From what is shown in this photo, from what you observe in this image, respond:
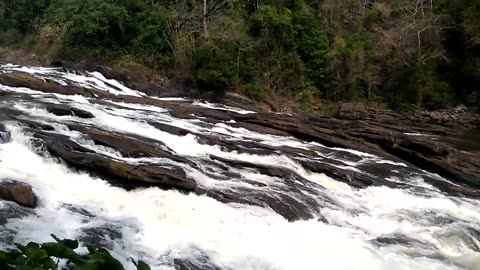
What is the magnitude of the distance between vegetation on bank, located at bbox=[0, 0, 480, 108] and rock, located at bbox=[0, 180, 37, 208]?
15570 mm

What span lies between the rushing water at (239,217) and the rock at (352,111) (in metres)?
9.84

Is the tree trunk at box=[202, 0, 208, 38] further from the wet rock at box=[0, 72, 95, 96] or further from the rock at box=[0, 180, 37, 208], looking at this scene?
the rock at box=[0, 180, 37, 208]

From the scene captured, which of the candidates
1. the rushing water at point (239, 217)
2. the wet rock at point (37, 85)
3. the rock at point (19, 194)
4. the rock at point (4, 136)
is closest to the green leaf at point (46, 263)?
the rushing water at point (239, 217)

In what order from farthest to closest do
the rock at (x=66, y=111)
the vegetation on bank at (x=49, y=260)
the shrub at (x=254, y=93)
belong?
the shrub at (x=254, y=93)
the rock at (x=66, y=111)
the vegetation on bank at (x=49, y=260)

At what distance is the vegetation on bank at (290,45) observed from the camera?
963 inches

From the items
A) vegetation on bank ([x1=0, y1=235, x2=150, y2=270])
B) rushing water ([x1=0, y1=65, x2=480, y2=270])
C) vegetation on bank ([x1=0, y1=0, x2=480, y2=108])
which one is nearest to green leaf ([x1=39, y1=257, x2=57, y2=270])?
vegetation on bank ([x1=0, y1=235, x2=150, y2=270])

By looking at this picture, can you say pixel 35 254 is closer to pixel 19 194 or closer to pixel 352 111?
pixel 19 194

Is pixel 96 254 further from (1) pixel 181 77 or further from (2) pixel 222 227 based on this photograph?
(1) pixel 181 77

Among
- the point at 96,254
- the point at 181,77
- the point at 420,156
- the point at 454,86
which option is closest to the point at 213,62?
the point at 181,77

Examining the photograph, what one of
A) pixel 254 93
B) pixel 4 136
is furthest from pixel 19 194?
pixel 254 93

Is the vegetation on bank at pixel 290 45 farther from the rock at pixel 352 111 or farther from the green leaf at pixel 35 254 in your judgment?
the green leaf at pixel 35 254

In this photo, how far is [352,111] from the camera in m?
23.6

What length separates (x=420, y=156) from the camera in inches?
579

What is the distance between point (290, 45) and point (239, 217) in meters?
18.0
